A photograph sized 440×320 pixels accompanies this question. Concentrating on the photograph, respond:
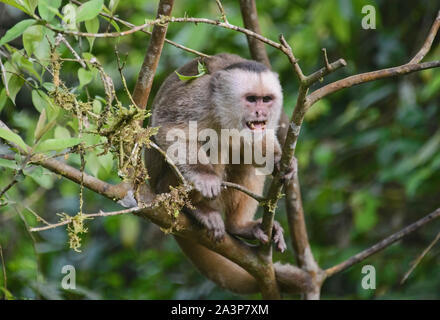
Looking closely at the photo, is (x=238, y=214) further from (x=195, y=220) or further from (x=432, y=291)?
(x=432, y=291)

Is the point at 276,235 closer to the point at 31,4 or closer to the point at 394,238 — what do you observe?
the point at 394,238

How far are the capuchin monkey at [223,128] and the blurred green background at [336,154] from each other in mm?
772

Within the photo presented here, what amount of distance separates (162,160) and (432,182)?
8.73 ft

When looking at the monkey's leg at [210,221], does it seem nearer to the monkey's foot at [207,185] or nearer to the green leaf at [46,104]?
the monkey's foot at [207,185]

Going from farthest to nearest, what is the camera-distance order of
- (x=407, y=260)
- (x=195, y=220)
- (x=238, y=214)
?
(x=407, y=260), (x=238, y=214), (x=195, y=220)

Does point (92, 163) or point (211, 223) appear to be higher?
point (92, 163)

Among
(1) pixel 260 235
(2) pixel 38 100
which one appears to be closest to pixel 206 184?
(1) pixel 260 235

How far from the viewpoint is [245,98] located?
375cm

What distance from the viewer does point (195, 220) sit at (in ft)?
10.9

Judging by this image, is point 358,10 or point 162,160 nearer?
point 162,160

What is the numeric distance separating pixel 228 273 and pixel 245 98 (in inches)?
47.4

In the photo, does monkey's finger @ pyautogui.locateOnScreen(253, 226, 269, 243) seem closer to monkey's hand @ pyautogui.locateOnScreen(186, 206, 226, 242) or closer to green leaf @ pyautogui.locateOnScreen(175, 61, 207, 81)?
monkey's hand @ pyautogui.locateOnScreen(186, 206, 226, 242)
